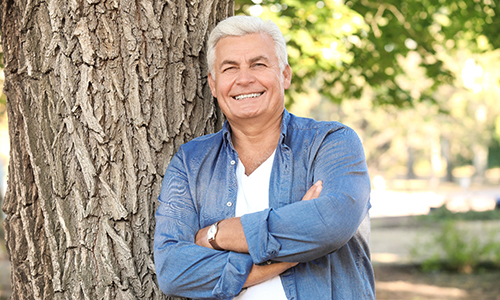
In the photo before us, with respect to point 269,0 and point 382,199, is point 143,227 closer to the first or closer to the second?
point 269,0

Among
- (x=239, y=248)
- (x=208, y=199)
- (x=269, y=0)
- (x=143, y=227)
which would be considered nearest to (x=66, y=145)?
(x=143, y=227)

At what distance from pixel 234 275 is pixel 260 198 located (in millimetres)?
363

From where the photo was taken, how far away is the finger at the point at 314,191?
192 centimetres

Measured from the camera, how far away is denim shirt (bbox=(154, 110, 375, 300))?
180 centimetres

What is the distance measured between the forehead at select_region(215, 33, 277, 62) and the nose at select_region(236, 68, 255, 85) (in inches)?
2.2

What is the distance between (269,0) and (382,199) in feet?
83.9

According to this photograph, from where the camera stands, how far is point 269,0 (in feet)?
17.0

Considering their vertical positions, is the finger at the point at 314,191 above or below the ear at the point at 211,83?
below

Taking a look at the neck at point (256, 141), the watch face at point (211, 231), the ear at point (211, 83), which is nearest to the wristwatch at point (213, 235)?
the watch face at point (211, 231)

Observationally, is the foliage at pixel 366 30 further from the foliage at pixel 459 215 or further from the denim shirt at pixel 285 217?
the foliage at pixel 459 215

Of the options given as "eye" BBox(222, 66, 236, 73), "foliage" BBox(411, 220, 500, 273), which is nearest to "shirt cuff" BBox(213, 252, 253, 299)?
"eye" BBox(222, 66, 236, 73)

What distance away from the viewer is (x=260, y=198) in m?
2.08

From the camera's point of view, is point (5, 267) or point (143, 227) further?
point (5, 267)

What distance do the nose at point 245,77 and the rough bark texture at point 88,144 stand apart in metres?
0.44
